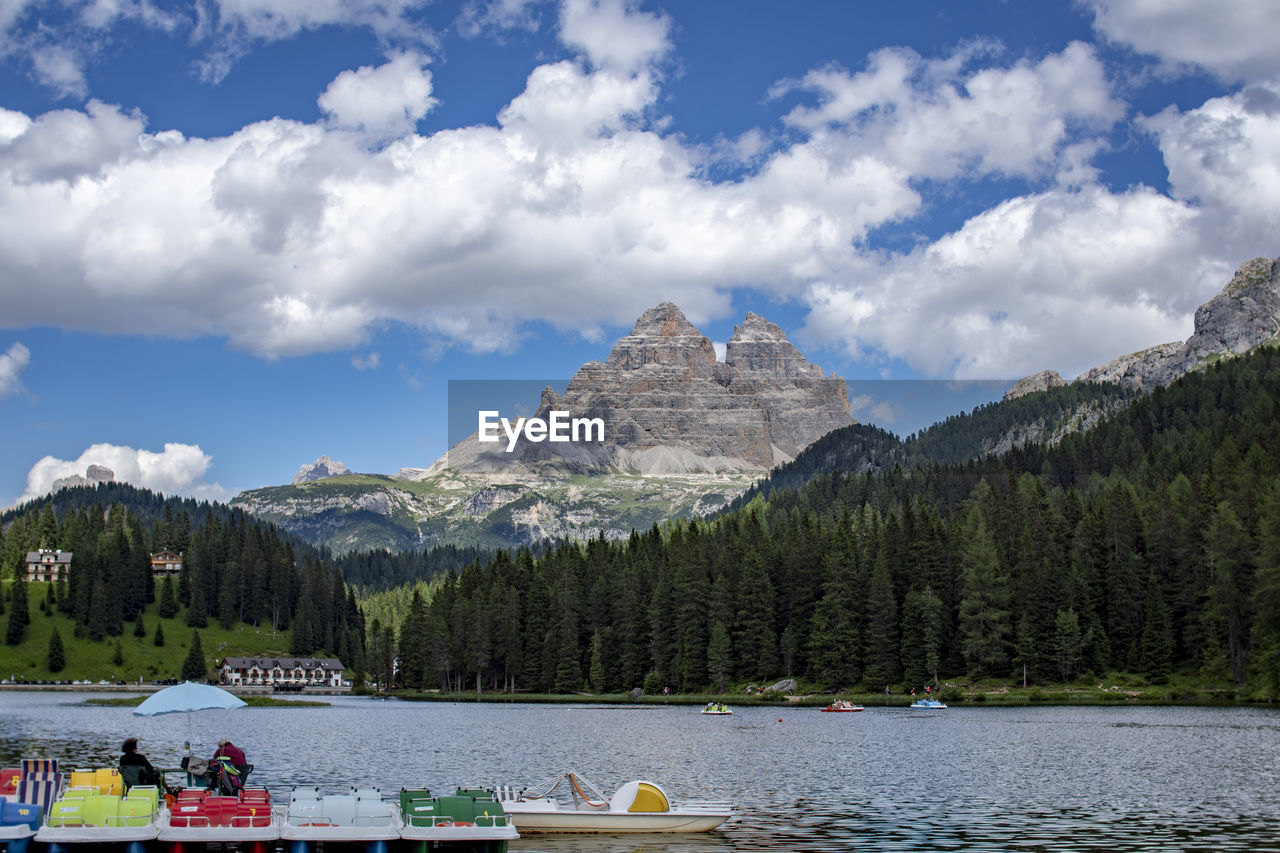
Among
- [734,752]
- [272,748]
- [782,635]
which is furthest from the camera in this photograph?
[782,635]

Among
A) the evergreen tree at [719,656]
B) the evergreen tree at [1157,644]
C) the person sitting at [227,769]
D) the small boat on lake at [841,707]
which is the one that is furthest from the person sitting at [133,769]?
the evergreen tree at [719,656]

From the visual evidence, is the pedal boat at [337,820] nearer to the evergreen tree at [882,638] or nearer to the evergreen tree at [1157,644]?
the evergreen tree at [882,638]

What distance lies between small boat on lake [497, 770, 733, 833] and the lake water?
33.4 inches

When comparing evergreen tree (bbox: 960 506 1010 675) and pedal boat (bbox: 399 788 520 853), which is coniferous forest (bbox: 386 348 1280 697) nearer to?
evergreen tree (bbox: 960 506 1010 675)

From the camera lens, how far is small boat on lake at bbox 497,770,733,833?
5206 centimetres

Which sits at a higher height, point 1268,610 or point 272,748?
point 1268,610

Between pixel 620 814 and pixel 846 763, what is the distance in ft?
104

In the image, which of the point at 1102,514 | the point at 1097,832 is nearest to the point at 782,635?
the point at 1102,514

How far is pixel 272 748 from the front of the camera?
3883 inches

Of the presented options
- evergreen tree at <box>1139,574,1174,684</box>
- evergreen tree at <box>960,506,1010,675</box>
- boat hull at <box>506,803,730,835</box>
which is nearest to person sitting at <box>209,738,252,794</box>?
boat hull at <box>506,803,730,835</box>

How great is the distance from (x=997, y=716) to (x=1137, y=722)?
16.8 m

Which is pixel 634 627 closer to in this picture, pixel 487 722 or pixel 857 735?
pixel 487 722

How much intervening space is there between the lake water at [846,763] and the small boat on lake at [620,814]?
0.85 m

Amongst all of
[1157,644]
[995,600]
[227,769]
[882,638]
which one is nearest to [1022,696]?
[995,600]
